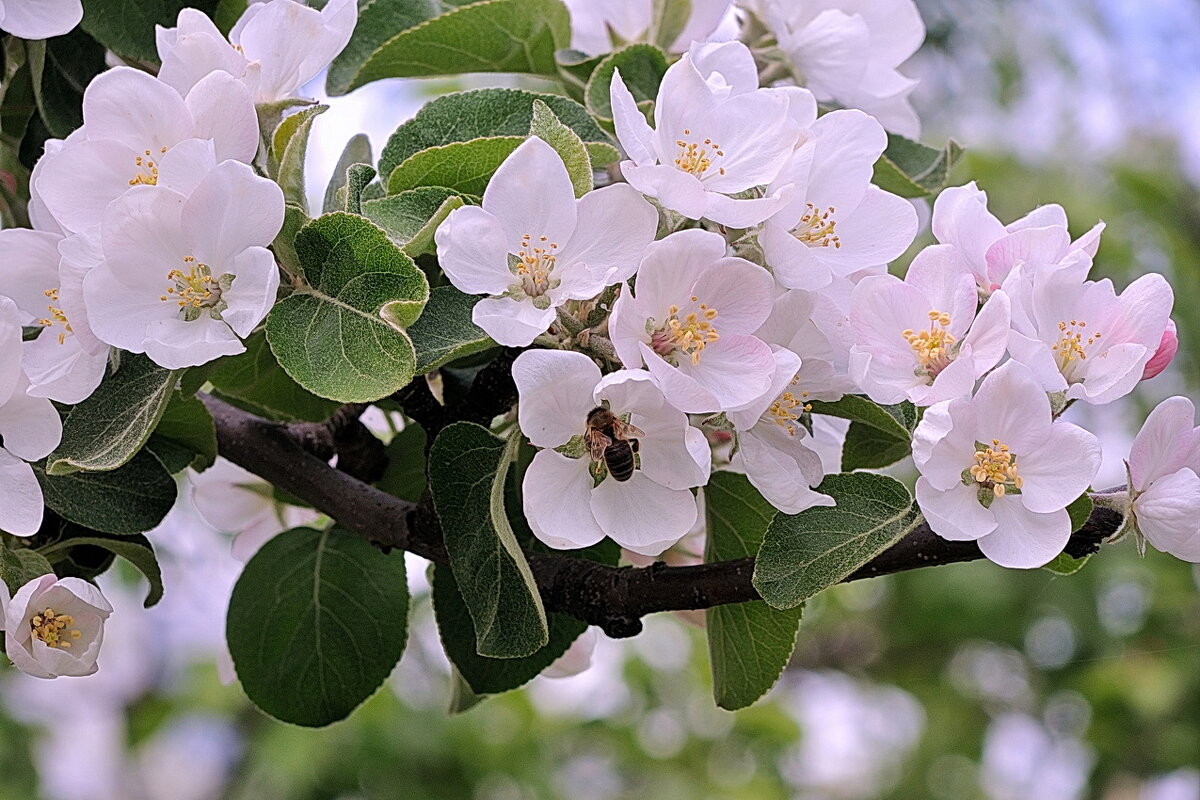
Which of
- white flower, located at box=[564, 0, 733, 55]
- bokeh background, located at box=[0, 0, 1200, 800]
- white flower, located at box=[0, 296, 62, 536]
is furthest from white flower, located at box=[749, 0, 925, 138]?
bokeh background, located at box=[0, 0, 1200, 800]

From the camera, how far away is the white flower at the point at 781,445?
0.41 m

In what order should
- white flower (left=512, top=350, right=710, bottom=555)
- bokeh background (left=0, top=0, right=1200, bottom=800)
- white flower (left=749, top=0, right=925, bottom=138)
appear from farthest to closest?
1. bokeh background (left=0, top=0, right=1200, bottom=800)
2. white flower (left=749, top=0, right=925, bottom=138)
3. white flower (left=512, top=350, right=710, bottom=555)

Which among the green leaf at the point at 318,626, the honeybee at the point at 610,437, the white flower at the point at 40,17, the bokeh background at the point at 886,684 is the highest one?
the white flower at the point at 40,17

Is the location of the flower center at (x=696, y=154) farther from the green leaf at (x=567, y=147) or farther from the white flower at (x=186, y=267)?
the white flower at (x=186, y=267)

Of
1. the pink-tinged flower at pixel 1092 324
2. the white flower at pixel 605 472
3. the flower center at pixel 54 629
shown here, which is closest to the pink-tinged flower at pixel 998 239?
the pink-tinged flower at pixel 1092 324

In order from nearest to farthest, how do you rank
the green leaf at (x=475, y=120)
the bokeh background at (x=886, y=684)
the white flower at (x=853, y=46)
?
the green leaf at (x=475, y=120) → the white flower at (x=853, y=46) → the bokeh background at (x=886, y=684)

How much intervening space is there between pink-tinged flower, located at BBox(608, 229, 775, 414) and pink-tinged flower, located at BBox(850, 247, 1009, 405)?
1.4 inches

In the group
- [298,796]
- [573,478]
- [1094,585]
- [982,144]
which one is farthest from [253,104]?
[982,144]

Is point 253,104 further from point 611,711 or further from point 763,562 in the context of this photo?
point 611,711

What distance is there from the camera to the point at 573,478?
430 mm

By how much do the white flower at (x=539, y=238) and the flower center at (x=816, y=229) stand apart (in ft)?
0.22

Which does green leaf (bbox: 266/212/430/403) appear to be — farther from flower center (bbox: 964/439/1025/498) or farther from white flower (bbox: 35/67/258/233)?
flower center (bbox: 964/439/1025/498)

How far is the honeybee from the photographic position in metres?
0.41

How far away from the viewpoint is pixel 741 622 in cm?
51
